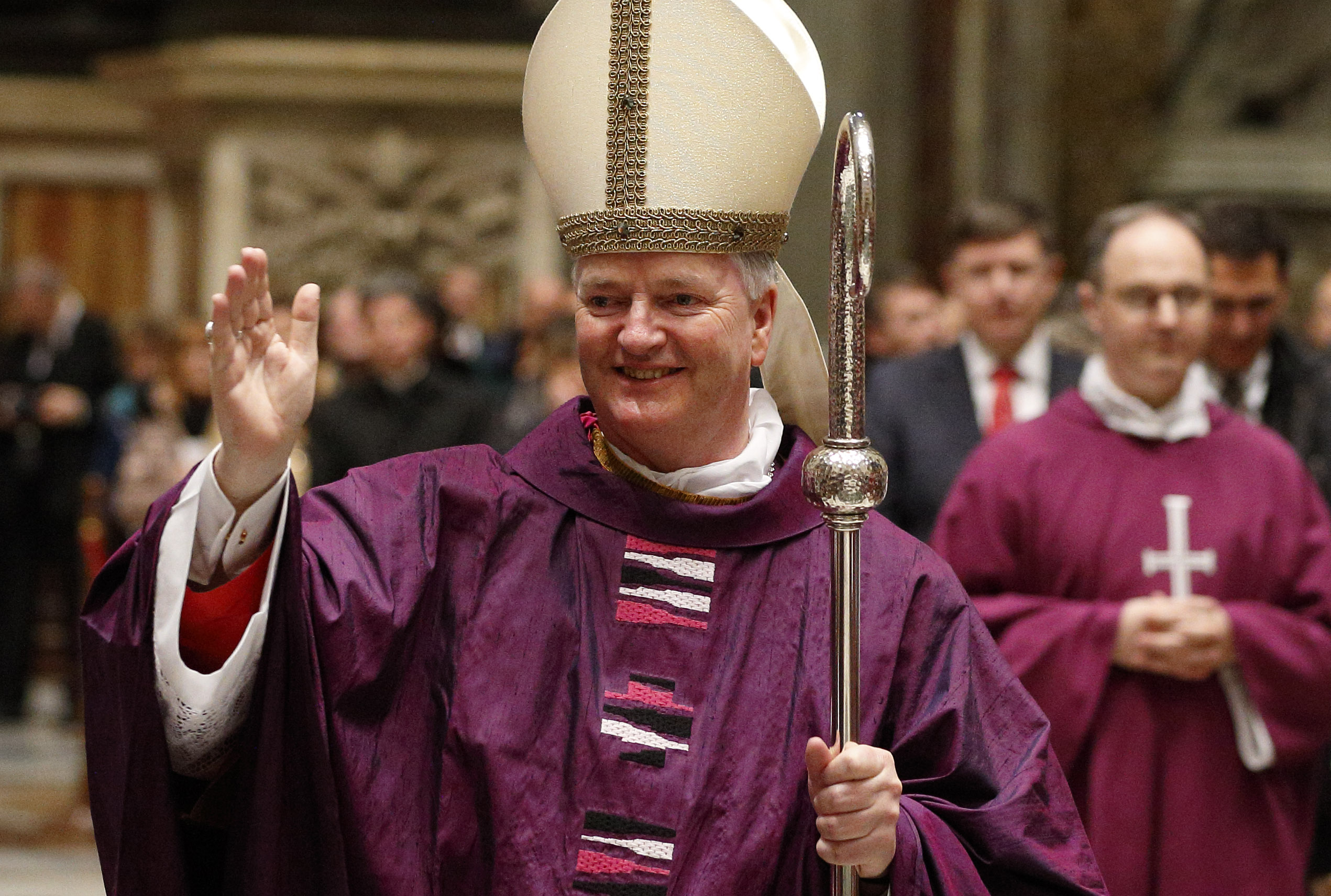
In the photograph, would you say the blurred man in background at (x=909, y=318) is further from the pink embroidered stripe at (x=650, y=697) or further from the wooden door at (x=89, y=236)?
the wooden door at (x=89, y=236)

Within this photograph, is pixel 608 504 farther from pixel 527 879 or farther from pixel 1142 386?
pixel 1142 386

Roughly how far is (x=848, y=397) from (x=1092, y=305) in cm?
198

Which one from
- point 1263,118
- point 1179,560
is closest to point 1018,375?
point 1179,560

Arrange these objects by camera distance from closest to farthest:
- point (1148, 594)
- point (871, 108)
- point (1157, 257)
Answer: point (1148, 594)
point (1157, 257)
point (871, 108)

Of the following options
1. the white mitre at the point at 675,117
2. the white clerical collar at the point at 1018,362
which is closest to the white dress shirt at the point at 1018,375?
the white clerical collar at the point at 1018,362

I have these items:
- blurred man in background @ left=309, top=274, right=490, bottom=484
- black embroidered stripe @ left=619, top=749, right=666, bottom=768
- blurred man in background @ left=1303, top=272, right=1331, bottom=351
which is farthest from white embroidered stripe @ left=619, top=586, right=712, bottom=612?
blurred man in background @ left=1303, top=272, right=1331, bottom=351

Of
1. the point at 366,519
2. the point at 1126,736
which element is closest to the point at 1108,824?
the point at 1126,736

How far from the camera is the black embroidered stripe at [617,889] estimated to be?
101 inches

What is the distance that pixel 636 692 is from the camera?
267cm

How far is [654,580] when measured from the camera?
2740 millimetres

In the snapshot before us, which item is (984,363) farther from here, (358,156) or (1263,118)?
(1263,118)

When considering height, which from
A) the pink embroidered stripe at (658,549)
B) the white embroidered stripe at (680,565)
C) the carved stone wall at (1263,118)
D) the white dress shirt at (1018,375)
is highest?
the carved stone wall at (1263,118)

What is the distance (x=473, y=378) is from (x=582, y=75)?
14.4 ft

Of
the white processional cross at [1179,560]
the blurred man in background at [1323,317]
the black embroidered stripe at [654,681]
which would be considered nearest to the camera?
the black embroidered stripe at [654,681]
